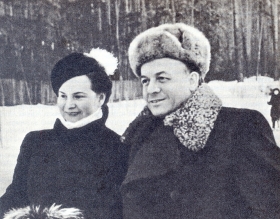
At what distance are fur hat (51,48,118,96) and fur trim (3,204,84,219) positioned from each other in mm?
462

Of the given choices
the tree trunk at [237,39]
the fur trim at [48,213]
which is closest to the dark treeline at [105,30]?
the tree trunk at [237,39]

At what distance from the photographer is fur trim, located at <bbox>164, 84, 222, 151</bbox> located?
1.48 meters

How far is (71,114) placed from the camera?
1.68 m

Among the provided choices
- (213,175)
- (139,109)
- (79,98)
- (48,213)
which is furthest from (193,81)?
(48,213)

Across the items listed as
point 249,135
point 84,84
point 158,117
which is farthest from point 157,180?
point 84,84

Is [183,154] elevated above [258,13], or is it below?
below

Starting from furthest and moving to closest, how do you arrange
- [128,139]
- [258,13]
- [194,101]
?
[258,13]
[128,139]
[194,101]

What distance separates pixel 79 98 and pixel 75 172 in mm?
292

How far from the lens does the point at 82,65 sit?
1.68m

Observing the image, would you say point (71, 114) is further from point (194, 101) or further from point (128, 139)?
point (194, 101)

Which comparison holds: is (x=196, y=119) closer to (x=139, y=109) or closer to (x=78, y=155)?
(x=139, y=109)

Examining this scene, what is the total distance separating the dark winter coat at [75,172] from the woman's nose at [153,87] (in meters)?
0.23

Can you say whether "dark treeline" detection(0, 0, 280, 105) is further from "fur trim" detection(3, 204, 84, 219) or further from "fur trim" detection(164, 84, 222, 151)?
"fur trim" detection(3, 204, 84, 219)

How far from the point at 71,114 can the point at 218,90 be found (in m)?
0.59
